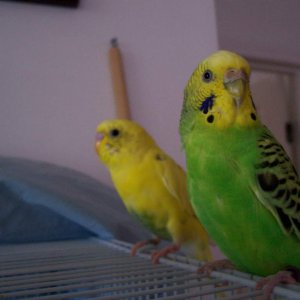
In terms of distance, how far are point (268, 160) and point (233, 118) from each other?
3.9 inches

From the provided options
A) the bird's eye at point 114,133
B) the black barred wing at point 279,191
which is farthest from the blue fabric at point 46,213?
the black barred wing at point 279,191

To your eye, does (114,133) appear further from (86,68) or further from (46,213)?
(86,68)

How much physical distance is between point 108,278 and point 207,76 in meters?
0.39

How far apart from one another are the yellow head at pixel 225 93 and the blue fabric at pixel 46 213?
1.38ft

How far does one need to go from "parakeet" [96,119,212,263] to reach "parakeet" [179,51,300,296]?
0.91ft

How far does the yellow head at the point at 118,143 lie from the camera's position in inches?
42.1

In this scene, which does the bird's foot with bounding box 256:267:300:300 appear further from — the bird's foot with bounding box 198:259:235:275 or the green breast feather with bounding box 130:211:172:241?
the green breast feather with bounding box 130:211:172:241

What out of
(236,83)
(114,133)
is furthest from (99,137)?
(236,83)

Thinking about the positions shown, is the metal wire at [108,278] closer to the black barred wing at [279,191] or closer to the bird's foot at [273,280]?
the bird's foot at [273,280]

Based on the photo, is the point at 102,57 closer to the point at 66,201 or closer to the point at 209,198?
the point at 66,201

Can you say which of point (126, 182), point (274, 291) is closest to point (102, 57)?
point (126, 182)

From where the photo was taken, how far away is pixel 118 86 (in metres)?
1.41

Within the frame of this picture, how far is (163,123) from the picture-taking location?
150cm

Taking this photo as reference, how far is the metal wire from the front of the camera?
54 centimetres
